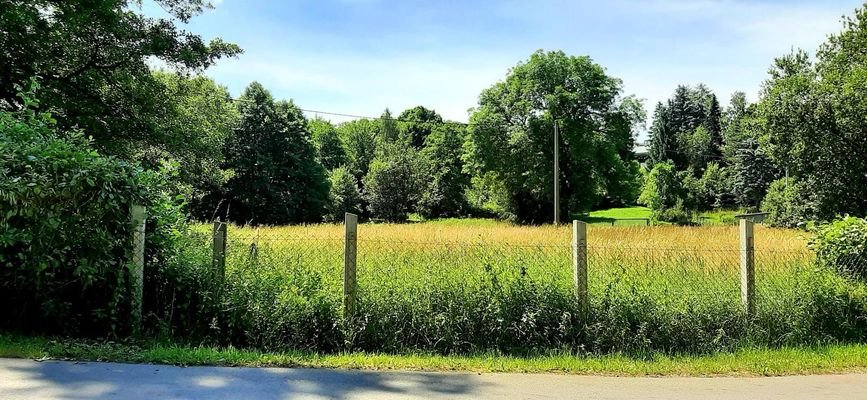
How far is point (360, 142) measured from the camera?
3494 inches

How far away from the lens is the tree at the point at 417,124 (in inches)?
3403

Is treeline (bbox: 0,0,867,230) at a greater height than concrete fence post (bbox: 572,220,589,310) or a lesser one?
greater

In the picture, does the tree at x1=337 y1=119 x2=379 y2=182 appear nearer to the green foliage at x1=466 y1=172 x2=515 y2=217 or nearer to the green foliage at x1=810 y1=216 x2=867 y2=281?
the green foliage at x1=466 y1=172 x2=515 y2=217

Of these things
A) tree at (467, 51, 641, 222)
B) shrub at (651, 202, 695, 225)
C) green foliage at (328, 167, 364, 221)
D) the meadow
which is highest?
tree at (467, 51, 641, 222)

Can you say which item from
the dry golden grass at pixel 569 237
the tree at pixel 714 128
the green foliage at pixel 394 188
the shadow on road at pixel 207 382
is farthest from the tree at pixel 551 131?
A: the tree at pixel 714 128

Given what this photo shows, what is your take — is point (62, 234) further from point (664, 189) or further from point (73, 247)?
point (664, 189)

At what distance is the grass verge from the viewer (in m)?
5.47

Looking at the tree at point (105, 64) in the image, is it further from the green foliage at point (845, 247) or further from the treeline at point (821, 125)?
the treeline at point (821, 125)

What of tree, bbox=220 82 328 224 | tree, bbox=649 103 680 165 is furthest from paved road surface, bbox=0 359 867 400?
tree, bbox=649 103 680 165

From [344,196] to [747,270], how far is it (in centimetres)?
4972

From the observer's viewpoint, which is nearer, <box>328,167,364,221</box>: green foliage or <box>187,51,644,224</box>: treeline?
<box>187,51,644,224</box>: treeline

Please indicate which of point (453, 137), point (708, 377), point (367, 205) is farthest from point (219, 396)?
point (453, 137)

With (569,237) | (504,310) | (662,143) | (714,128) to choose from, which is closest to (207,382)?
(504,310)

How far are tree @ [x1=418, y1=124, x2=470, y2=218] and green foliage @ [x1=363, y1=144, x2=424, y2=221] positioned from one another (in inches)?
50.1
